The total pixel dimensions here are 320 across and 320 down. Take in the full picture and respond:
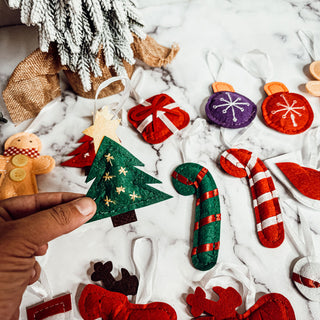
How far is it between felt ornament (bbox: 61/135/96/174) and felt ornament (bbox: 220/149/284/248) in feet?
1.12

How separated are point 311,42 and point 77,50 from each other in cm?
77

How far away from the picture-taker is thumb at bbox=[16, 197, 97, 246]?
48 cm

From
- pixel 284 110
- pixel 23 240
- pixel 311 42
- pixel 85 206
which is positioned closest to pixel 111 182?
pixel 85 206

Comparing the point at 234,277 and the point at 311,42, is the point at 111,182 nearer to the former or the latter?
the point at 234,277

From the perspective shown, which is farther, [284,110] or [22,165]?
[284,110]

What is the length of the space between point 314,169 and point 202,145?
0.29 meters

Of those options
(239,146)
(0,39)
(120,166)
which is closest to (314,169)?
(239,146)

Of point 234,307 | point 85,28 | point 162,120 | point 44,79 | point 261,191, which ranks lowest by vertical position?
point 234,307

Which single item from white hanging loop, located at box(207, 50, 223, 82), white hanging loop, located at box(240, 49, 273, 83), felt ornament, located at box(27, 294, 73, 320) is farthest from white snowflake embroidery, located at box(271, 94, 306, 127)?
felt ornament, located at box(27, 294, 73, 320)

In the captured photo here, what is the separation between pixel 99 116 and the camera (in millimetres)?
667

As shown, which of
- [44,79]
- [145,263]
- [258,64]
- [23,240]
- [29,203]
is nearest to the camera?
[23,240]

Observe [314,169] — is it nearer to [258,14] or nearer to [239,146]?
[239,146]

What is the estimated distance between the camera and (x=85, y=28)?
0.70m

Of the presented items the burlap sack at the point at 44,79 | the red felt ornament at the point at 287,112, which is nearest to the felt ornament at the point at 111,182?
the burlap sack at the point at 44,79
